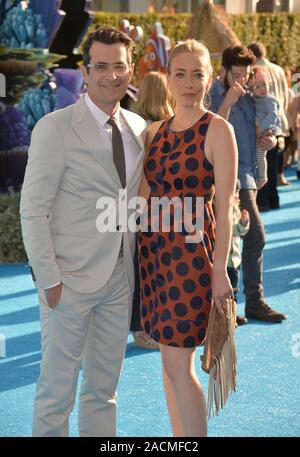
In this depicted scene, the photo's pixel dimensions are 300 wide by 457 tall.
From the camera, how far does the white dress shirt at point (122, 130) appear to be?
364 centimetres

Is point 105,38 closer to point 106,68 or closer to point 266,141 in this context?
point 106,68

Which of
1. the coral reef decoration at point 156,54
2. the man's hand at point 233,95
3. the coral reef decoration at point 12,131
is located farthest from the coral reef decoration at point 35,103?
the coral reef decoration at point 156,54

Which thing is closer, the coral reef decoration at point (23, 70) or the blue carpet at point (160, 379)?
the blue carpet at point (160, 379)

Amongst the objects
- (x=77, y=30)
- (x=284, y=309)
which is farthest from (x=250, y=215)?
(x=77, y=30)

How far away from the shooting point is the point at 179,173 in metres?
3.68

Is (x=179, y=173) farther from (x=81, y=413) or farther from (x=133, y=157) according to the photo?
(x=81, y=413)

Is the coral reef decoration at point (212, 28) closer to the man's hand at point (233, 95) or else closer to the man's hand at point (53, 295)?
the man's hand at point (233, 95)

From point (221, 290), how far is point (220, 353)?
0.27 m

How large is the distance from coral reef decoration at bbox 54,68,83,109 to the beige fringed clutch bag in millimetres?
5701

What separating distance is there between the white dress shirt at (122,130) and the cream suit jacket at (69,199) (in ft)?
0.08

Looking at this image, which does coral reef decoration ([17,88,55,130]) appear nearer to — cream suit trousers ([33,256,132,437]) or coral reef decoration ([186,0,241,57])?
coral reef decoration ([186,0,241,57])

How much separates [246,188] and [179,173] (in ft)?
8.97

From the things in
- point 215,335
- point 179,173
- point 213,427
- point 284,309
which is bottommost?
point 284,309

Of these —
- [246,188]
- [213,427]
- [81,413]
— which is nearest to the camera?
[81,413]
